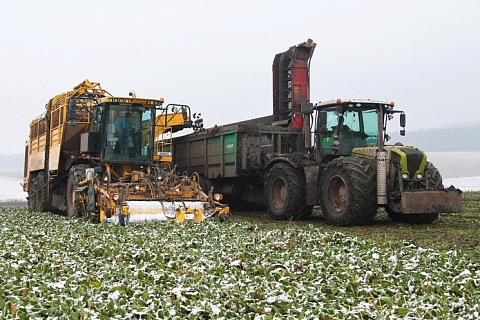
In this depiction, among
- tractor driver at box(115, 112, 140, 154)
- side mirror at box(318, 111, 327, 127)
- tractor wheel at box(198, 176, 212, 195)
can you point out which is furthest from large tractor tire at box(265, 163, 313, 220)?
tractor driver at box(115, 112, 140, 154)

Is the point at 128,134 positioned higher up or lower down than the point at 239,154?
higher up

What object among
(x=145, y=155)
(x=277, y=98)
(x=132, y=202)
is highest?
(x=277, y=98)

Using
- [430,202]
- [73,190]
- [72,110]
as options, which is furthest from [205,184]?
[430,202]

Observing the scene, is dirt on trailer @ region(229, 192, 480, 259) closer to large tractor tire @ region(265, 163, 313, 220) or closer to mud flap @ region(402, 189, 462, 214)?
large tractor tire @ region(265, 163, 313, 220)

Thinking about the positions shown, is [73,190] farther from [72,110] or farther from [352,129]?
[352,129]

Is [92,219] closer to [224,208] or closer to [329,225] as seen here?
[224,208]

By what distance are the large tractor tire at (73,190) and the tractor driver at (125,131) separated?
1.21 m

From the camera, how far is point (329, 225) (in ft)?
45.5

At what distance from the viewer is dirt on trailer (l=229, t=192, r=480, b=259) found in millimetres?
10195

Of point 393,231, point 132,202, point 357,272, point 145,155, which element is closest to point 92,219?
point 132,202

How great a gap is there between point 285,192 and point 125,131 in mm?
4283

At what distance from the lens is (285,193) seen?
1539 centimetres

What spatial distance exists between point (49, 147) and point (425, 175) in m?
11.0

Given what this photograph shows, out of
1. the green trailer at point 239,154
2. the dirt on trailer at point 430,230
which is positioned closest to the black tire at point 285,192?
the dirt on trailer at point 430,230
